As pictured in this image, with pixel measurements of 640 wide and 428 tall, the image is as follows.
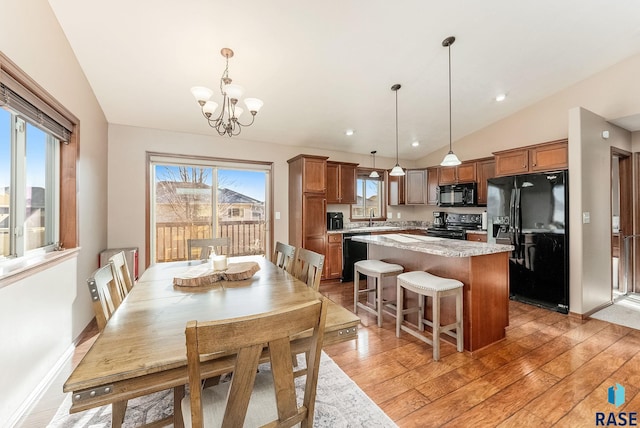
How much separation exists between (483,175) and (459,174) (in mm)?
417

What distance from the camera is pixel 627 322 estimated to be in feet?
9.78

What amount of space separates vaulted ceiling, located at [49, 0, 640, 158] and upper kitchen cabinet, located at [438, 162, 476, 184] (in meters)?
1.11

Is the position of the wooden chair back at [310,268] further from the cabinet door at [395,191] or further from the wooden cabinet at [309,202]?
the cabinet door at [395,191]

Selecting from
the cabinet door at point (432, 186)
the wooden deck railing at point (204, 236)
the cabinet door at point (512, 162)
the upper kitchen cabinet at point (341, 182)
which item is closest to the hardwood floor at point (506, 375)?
the cabinet door at point (512, 162)

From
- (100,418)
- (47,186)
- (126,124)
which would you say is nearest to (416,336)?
(100,418)

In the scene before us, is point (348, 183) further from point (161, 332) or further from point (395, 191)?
point (161, 332)

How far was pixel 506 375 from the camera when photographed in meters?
2.05

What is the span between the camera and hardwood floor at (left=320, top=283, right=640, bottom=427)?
1.67 m

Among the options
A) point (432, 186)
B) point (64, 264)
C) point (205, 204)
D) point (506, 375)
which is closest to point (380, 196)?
point (432, 186)

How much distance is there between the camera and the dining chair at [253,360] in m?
0.75

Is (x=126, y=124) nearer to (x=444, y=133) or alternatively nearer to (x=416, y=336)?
(x=416, y=336)

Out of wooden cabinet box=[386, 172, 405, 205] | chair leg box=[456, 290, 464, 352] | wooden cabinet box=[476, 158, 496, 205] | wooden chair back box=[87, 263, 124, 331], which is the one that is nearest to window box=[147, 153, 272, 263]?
wooden chair back box=[87, 263, 124, 331]

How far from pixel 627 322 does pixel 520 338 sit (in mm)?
1466

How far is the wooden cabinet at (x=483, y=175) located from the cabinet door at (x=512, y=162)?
72cm
